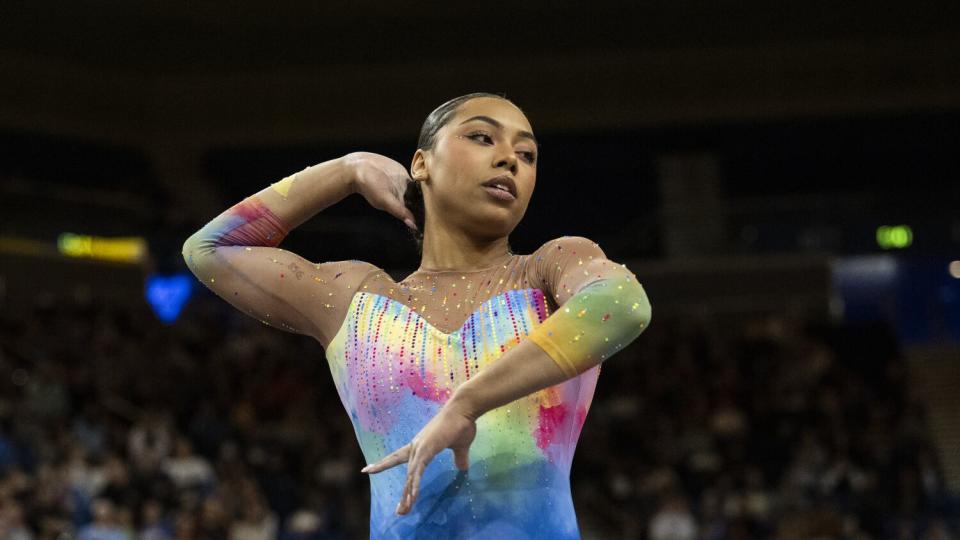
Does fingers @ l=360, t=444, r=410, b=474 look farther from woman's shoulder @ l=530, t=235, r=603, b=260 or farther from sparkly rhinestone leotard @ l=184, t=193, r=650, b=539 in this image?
woman's shoulder @ l=530, t=235, r=603, b=260

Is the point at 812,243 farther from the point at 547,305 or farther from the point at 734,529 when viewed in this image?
the point at 547,305

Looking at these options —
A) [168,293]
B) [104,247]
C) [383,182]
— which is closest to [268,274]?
[383,182]

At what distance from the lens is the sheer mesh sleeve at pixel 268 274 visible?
2.47 metres

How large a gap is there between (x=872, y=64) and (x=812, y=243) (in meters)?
4.06

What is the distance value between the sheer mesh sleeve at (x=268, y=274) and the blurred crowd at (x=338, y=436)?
689 cm

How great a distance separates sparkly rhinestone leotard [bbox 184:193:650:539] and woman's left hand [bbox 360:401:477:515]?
0.58 ft

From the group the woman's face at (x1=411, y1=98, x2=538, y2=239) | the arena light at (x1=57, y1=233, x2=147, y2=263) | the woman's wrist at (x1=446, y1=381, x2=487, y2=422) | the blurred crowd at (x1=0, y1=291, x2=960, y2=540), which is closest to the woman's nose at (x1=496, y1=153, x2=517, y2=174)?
the woman's face at (x1=411, y1=98, x2=538, y2=239)

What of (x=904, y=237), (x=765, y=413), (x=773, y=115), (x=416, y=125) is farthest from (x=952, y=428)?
(x=416, y=125)

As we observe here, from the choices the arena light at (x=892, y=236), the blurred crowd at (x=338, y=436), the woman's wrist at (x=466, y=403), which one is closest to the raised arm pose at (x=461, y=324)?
the woman's wrist at (x=466, y=403)

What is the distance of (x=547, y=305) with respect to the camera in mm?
2328

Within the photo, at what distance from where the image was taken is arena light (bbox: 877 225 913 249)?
47.0 ft

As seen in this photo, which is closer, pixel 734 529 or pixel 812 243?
pixel 734 529

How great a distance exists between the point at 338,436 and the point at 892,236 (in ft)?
21.5

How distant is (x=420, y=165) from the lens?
254 centimetres
